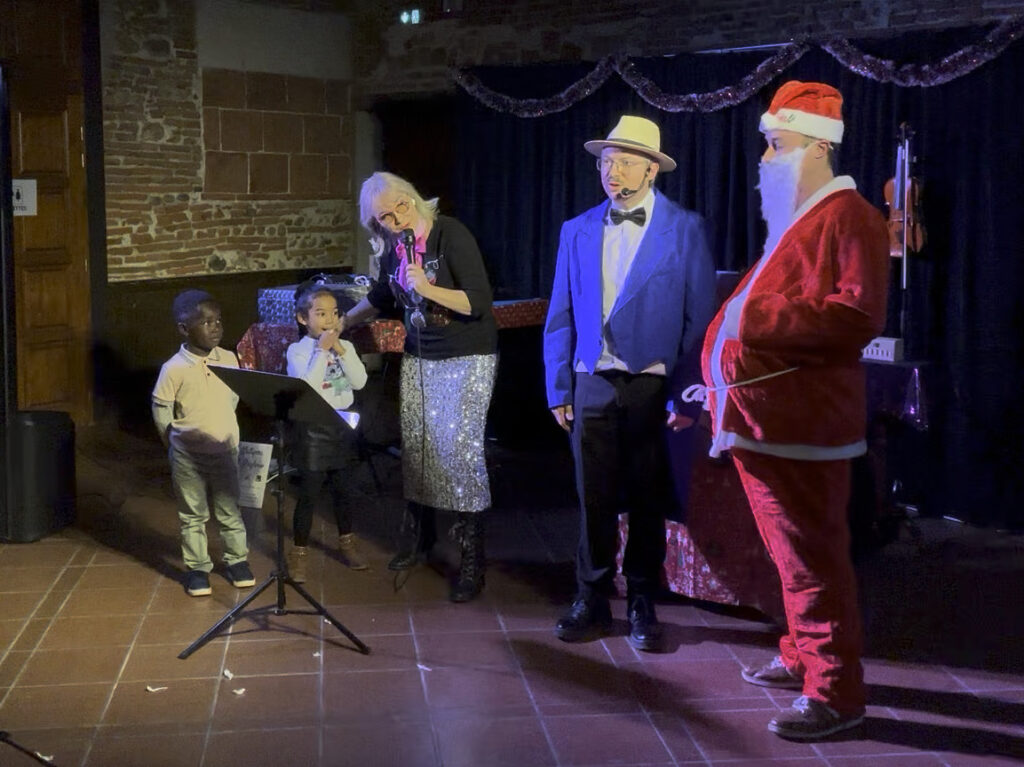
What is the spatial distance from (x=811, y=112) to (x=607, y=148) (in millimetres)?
899

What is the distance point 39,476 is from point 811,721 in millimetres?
3899

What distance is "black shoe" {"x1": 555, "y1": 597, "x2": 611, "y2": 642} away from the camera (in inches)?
181

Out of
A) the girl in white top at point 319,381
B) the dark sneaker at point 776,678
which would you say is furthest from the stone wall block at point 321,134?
the dark sneaker at point 776,678

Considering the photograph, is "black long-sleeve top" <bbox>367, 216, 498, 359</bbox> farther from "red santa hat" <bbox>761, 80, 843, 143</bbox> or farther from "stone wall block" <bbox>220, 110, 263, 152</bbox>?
"stone wall block" <bbox>220, 110, 263, 152</bbox>

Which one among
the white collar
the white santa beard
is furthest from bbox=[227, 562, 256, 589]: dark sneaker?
the white collar

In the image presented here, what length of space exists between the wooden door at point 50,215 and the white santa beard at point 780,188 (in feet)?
19.4

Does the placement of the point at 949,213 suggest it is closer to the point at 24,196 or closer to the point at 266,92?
the point at 266,92

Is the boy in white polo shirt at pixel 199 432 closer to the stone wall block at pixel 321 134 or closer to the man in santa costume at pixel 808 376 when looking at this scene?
the man in santa costume at pixel 808 376

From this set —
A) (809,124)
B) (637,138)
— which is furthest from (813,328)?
(637,138)

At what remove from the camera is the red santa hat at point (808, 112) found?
3666 mm

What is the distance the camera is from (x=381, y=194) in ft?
15.8

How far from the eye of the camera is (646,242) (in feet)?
14.3

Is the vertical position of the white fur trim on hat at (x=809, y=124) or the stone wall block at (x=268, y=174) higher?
the stone wall block at (x=268, y=174)

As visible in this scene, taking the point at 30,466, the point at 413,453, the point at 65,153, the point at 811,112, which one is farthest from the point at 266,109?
the point at 811,112
